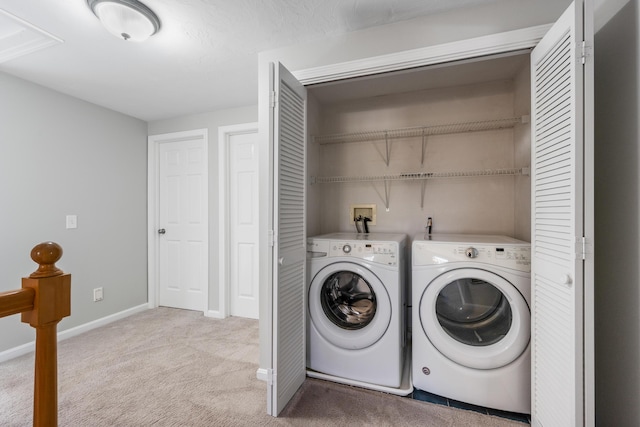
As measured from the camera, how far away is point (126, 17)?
56.6 inches

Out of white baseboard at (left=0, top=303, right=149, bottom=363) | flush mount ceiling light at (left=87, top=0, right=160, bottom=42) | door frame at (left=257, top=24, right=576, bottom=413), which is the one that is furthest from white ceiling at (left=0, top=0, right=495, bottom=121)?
white baseboard at (left=0, top=303, right=149, bottom=363)

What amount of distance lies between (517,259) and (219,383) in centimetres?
A: 196

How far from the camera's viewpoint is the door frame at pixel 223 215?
2941 mm

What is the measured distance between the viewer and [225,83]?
2375mm

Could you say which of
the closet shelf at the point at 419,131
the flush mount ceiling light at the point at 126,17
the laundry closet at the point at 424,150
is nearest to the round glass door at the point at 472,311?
the laundry closet at the point at 424,150

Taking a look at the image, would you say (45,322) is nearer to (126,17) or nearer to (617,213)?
(126,17)

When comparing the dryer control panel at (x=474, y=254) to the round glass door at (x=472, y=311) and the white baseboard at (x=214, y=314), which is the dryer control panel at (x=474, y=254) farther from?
the white baseboard at (x=214, y=314)

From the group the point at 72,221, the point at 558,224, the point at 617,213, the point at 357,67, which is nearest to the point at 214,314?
the point at 72,221

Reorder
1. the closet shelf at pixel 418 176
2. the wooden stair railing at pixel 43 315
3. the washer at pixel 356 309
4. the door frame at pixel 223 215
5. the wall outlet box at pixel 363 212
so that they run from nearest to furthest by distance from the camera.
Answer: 1. the wooden stair railing at pixel 43 315
2. the washer at pixel 356 309
3. the closet shelf at pixel 418 176
4. the wall outlet box at pixel 363 212
5. the door frame at pixel 223 215

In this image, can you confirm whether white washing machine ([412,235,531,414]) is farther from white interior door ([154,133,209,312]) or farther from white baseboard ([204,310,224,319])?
white interior door ([154,133,209,312])

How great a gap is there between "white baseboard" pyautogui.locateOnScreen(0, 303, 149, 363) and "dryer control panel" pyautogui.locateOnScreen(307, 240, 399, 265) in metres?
2.31

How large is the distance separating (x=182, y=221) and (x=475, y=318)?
9.92ft

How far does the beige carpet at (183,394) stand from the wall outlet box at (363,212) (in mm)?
1329

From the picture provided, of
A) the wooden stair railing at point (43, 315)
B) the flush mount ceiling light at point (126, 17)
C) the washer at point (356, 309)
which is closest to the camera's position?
the wooden stair railing at point (43, 315)
